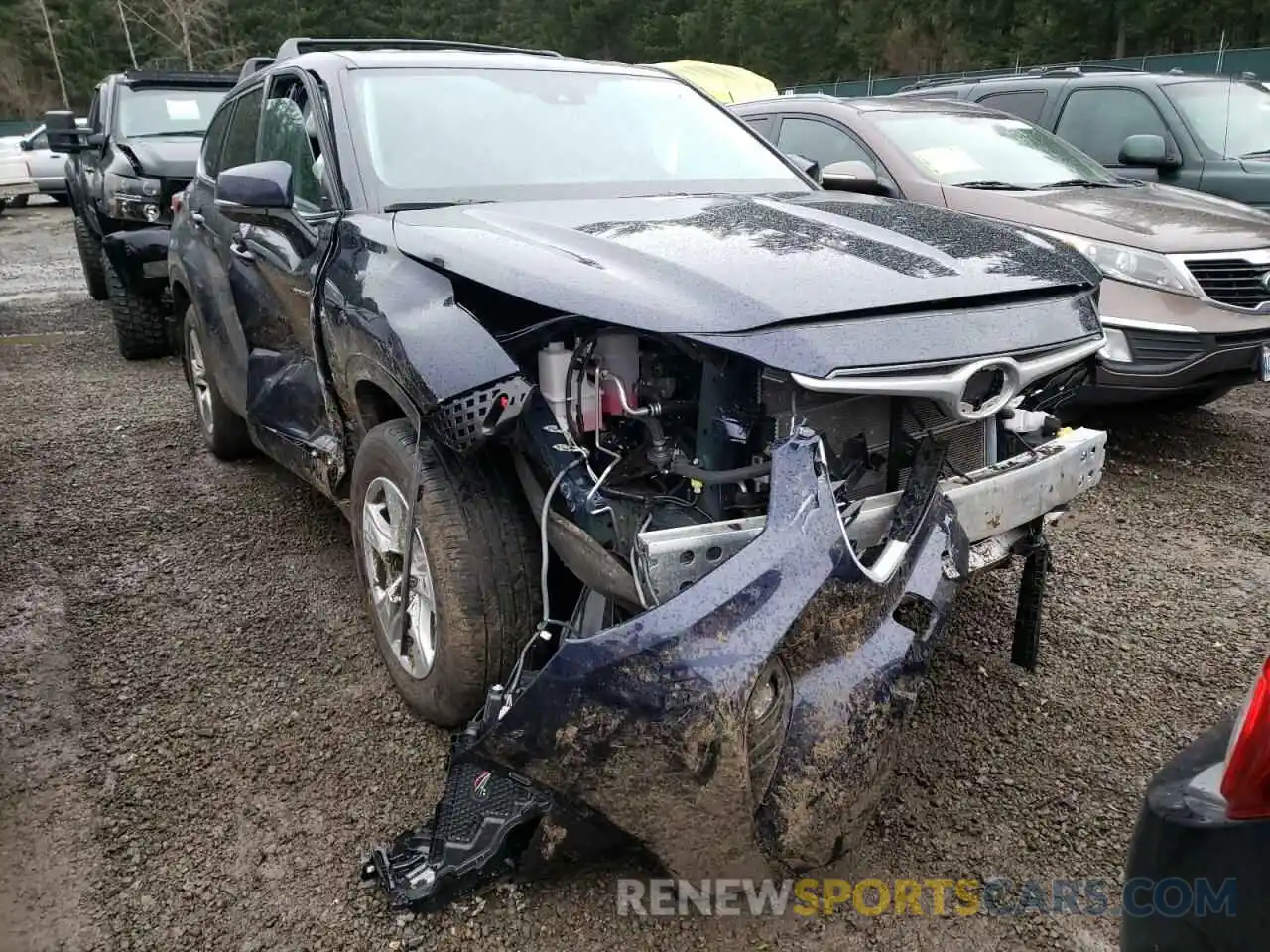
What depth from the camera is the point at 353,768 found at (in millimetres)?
2668

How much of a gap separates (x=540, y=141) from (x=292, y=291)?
97 cm

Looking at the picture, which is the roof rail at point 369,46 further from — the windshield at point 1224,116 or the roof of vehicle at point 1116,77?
the windshield at point 1224,116

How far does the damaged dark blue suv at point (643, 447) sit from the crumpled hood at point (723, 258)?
0.04 ft

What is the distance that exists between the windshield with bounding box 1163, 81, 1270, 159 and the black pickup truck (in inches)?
277

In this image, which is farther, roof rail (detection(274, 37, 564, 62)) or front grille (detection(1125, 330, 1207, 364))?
front grille (detection(1125, 330, 1207, 364))

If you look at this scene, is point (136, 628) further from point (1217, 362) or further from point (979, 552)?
point (1217, 362)

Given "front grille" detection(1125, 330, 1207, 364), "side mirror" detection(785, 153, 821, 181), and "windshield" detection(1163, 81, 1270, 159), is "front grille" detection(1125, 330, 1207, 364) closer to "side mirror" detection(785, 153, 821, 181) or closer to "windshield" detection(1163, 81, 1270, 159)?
"side mirror" detection(785, 153, 821, 181)

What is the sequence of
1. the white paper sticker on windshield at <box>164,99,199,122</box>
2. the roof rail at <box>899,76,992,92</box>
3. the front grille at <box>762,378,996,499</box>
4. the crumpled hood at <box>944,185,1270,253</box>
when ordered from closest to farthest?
1. the front grille at <box>762,378,996,499</box>
2. the crumpled hood at <box>944,185,1270,253</box>
3. the white paper sticker on windshield at <box>164,99,199,122</box>
4. the roof rail at <box>899,76,992,92</box>

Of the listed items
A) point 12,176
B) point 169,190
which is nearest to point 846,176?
point 169,190

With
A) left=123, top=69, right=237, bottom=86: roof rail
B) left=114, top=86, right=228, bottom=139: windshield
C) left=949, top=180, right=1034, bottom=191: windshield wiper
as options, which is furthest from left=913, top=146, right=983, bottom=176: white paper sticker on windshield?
left=123, top=69, right=237, bottom=86: roof rail

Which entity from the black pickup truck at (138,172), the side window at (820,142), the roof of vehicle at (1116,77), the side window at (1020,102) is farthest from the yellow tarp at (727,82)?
the side window at (820,142)

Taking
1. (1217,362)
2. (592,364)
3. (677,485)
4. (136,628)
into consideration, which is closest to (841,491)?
(677,485)

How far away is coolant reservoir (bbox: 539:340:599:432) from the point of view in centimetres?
234

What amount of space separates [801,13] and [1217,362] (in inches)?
1502
